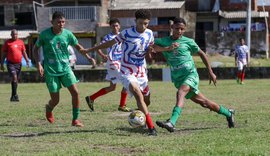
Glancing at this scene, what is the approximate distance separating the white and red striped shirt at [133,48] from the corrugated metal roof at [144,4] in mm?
45290

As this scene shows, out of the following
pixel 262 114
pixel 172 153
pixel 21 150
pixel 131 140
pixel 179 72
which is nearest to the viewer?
pixel 172 153

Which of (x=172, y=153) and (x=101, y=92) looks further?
(x=101, y=92)

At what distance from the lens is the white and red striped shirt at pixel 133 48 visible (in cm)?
1041

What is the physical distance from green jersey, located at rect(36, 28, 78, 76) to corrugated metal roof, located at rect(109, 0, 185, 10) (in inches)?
1759

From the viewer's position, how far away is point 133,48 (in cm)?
1044

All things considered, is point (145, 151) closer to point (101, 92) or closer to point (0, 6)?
point (101, 92)

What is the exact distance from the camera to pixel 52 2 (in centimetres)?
5806

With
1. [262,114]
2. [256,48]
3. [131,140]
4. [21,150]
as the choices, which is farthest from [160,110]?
[256,48]

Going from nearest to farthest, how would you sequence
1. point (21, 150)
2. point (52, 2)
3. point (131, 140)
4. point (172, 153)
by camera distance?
point (172, 153), point (21, 150), point (131, 140), point (52, 2)

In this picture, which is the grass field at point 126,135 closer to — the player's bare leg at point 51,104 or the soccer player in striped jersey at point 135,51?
the player's bare leg at point 51,104

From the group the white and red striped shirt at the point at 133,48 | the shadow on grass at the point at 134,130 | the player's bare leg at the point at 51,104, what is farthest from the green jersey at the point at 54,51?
the shadow on grass at the point at 134,130

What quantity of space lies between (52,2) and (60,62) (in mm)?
47707

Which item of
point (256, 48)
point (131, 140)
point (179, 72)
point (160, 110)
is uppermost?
point (179, 72)

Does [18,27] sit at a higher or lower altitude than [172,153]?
lower
